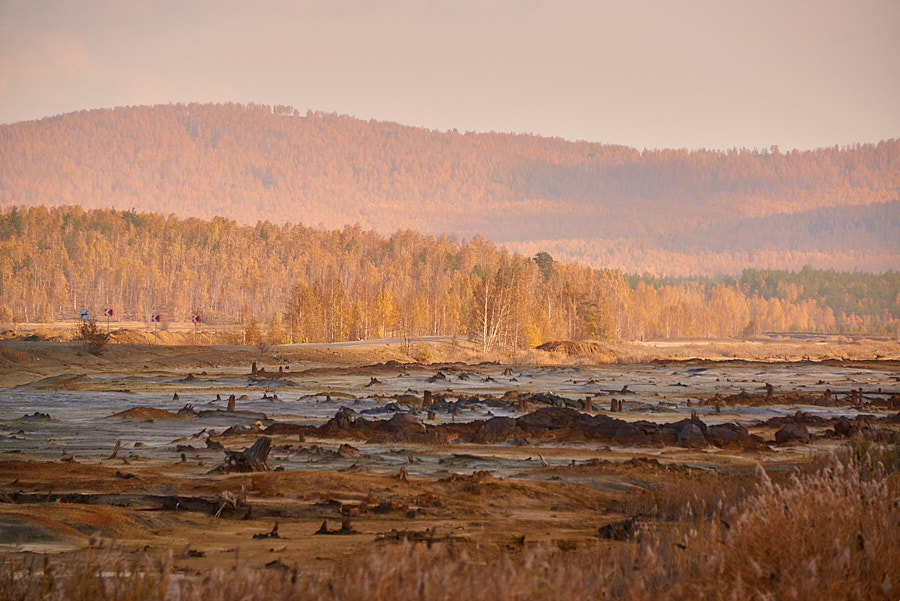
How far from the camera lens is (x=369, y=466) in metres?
16.0

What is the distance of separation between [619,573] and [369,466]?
9802 mm

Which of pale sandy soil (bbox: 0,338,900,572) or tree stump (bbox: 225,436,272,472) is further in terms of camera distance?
tree stump (bbox: 225,436,272,472)

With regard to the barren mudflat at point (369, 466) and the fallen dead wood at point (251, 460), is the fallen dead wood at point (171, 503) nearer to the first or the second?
the barren mudflat at point (369, 466)

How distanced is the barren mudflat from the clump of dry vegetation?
23 cm

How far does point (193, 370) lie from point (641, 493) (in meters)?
39.8

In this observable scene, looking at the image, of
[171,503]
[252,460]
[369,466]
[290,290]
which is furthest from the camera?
[290,290]

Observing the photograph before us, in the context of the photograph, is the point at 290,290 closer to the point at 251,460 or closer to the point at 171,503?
the point at 251,460

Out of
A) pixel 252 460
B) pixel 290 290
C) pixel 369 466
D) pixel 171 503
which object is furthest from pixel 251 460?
pixel 290 290

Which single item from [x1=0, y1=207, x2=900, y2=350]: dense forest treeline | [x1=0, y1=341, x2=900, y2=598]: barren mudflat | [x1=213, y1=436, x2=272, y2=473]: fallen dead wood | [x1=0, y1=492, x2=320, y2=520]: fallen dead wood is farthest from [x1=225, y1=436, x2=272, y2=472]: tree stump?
[x1=0, y1=207, x2=900, y2=350]: dense forest treeline

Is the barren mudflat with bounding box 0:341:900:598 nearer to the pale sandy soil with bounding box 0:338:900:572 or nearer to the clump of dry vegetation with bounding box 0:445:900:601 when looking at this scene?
the pale sandy soil with bounding box 0:338:900:572

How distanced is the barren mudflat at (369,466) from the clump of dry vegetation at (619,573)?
23 cm

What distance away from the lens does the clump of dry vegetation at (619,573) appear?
503 cm

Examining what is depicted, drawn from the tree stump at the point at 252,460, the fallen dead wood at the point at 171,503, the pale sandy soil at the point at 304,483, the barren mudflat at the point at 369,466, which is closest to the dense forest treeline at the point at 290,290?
the barren mudflat at the point at 369,466

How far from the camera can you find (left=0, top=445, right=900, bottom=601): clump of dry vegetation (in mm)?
5027
